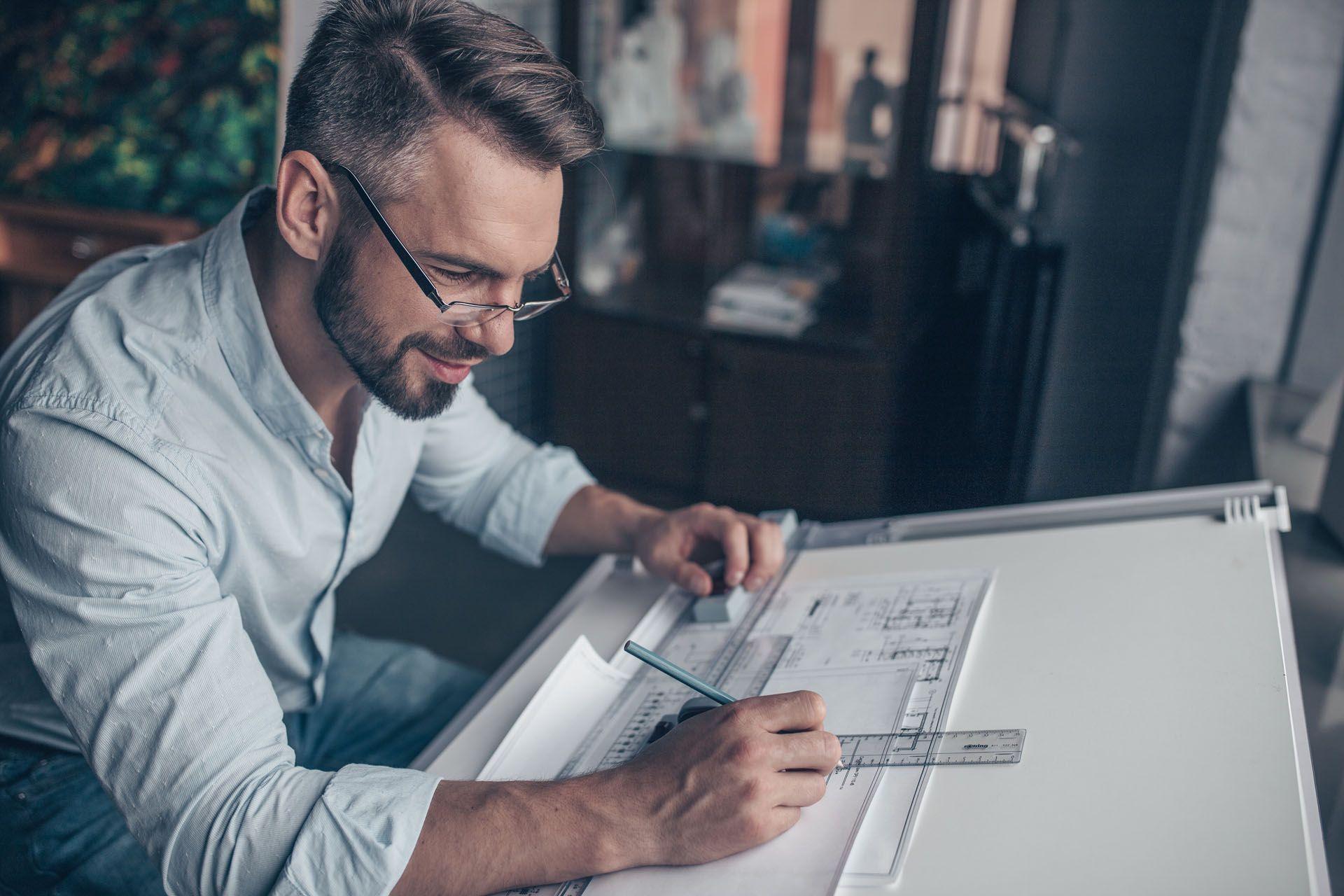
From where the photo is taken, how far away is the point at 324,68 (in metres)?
1.03

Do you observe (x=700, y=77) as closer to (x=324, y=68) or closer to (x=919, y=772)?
(x=324, y=68)

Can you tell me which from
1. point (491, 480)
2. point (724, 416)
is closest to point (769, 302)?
point (724, 416)

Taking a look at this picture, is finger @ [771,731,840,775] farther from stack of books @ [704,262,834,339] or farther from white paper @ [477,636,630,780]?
stack of books @ [704,262,834,339]

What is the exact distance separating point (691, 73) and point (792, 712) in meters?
A: 2.37

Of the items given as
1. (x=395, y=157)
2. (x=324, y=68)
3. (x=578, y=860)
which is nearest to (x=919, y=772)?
(x=578, y=860)

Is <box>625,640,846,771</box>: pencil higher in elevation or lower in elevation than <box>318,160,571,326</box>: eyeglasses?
lower

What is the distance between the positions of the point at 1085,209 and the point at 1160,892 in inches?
89.1

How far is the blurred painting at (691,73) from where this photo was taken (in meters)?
2.77

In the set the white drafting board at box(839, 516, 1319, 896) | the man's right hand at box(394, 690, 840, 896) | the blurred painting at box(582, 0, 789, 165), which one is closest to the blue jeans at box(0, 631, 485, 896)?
the man's right hand at box(394, 690, 840, 896)

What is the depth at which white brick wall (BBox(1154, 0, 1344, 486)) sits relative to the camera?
1.89 m

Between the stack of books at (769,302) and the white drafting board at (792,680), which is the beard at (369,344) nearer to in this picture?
the white drafting board at (792,680)

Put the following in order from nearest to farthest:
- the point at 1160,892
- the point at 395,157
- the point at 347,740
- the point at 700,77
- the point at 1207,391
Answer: the point at 1160,892, the point at 395,157, the point at 347,740, the point at 1207,391, the point at 700,77

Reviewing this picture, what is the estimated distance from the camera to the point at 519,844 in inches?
30.8

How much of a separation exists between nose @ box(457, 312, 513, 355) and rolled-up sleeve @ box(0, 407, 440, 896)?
304 mm
